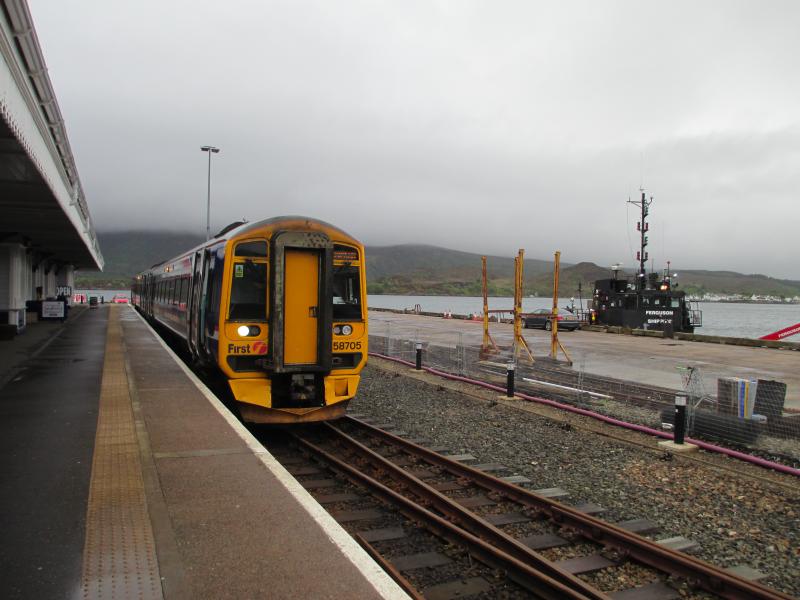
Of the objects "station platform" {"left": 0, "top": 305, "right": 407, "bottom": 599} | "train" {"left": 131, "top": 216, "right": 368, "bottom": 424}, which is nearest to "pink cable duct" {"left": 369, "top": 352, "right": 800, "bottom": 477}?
"train" {"left": 131, "top": 216, "right": 368, "bottom": 424}

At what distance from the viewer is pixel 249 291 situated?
882 cm

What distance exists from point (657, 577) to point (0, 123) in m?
8.90

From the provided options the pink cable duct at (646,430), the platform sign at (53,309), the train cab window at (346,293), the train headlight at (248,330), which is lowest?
the pink cable duct at (646,430)

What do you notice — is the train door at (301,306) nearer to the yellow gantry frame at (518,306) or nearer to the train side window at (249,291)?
the train side window at (249,291)

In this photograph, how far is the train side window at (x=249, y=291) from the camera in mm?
8719

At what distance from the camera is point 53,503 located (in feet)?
17.3

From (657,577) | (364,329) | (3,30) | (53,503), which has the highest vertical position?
(3,30)

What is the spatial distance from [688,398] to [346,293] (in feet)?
21.8

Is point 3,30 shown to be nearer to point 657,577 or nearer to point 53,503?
point 53,503

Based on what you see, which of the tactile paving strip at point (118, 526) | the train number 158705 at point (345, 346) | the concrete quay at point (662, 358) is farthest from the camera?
the concrete quay at point (662, 358)

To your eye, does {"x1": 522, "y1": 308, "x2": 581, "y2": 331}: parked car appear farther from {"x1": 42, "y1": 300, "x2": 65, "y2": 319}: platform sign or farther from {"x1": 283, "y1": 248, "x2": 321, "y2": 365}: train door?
{"x1": 283, "y1": 248, "x2": 321, "y2": 365}: train door

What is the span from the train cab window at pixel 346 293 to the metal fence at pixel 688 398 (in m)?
5.55

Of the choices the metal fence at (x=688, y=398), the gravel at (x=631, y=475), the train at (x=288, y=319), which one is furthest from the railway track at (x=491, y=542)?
the metal fence at (x=688, y=398)

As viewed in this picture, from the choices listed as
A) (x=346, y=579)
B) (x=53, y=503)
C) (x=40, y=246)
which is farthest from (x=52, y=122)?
(x=40, y=246)
